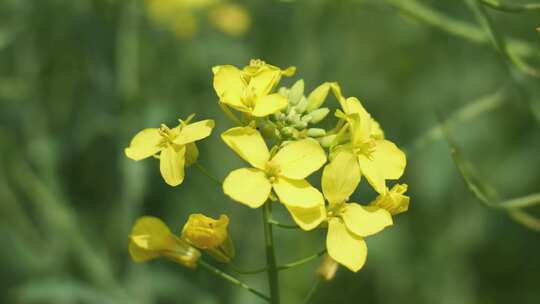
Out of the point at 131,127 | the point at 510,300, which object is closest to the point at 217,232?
the point at 131,127

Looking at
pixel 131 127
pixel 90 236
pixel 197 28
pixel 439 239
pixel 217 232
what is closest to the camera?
pixel 217 232

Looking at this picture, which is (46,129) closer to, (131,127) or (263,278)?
(131,127)

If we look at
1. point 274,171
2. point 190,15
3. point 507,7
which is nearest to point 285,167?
point 274,171

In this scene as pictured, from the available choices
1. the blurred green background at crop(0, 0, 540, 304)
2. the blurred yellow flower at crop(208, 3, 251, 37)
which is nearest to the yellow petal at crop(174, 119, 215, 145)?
the blurred green background at crop(0, 0, 540, 304)

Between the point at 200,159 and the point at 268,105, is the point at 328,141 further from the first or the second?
the point at 200,159

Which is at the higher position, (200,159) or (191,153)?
(191,153)

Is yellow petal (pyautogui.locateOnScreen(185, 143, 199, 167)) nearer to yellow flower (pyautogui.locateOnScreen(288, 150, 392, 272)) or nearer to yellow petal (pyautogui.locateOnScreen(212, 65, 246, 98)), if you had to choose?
yellow petal (pyautogui.locateOnScreen(212, 65, 246, 98))

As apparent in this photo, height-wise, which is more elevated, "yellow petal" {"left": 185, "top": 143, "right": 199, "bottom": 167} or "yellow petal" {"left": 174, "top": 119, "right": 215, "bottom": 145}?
"yellow petal" {"left": 174, "top": 119, "right": 215, "bottom": 145}
